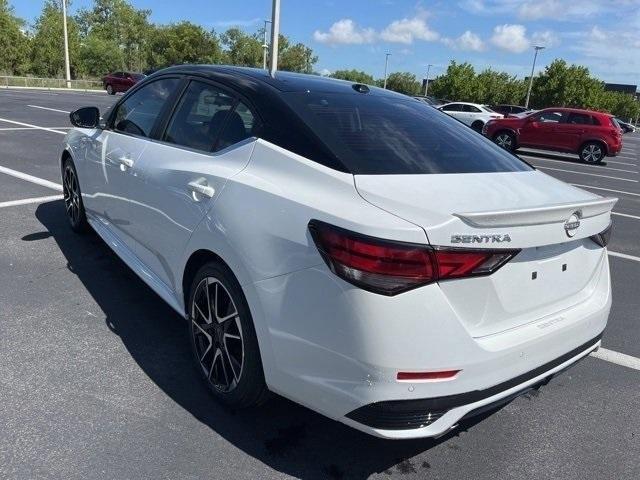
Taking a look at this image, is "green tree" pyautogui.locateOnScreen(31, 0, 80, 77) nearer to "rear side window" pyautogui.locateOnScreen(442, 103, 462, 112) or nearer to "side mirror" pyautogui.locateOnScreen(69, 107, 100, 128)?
"rear side window" pyautogui.locateOnScreen(442, 103, 462, 112)

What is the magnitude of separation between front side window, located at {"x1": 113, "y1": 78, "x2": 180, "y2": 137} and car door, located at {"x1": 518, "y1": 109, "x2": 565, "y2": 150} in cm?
1635

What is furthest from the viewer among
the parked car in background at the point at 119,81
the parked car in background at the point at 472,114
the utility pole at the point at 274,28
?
the parked car in background at the point at 119,81

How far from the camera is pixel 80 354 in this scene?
10.1ft

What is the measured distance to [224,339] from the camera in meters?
2.60

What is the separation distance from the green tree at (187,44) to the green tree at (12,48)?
14.0m

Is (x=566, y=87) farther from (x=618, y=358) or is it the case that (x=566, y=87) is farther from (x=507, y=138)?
(x=618, y=358)

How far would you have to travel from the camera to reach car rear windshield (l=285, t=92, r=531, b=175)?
2.41 m

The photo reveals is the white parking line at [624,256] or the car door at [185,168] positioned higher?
the car door at [185,168]

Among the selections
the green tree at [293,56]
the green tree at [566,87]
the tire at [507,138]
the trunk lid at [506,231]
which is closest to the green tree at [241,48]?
the green tree at [293,56]

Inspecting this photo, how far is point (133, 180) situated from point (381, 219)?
6.71 ft

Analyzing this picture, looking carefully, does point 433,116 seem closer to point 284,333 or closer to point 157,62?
point 284,333

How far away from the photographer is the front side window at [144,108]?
3.50m

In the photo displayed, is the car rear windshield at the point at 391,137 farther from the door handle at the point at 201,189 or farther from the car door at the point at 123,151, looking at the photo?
the car door at the point at 123,151

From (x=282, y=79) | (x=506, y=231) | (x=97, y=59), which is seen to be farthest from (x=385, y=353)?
(x=97, y=59)
